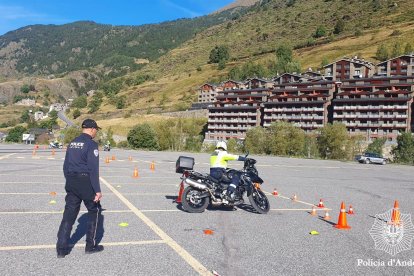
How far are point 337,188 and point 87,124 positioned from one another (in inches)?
499

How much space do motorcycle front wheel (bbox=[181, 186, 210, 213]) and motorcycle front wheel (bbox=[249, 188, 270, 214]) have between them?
1.14 metres

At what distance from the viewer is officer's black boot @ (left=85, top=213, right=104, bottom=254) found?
653 centimetres

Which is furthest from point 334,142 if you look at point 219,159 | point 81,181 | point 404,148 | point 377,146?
point 81,181

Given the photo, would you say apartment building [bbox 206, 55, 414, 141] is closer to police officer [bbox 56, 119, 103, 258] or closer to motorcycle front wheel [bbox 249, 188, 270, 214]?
motorcycle front wheel [bbox 249, 188, 270, 214]

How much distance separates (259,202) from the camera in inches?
413

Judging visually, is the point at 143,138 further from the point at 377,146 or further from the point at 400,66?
the point at 400,66

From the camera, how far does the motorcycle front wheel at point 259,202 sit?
1042cm

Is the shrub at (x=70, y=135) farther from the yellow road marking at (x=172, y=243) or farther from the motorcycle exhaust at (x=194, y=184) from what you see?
the motorcycle exhaust at (x=194, y=184)

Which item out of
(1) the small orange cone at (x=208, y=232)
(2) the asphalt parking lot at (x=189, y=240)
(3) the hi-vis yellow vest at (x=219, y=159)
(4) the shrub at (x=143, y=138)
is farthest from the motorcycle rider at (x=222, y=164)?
(4) the shrub at (x=143, y=138)

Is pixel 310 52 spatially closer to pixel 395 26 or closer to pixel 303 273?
pixel 395 26

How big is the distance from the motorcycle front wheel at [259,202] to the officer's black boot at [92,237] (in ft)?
15.6

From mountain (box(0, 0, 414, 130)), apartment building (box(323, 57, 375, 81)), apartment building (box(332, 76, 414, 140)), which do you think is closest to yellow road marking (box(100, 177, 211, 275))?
apartment building (box(332, 76, 414, 140))

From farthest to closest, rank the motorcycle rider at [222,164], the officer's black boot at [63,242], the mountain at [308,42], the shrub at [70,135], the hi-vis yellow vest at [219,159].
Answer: the mountain at [308,42] → the shrub at [70,135] → the hi-vis yellow vest at [219,159] → the motorcycle rider at [222,164] → the officer's black boot at [63,242]

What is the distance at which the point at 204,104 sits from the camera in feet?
389
